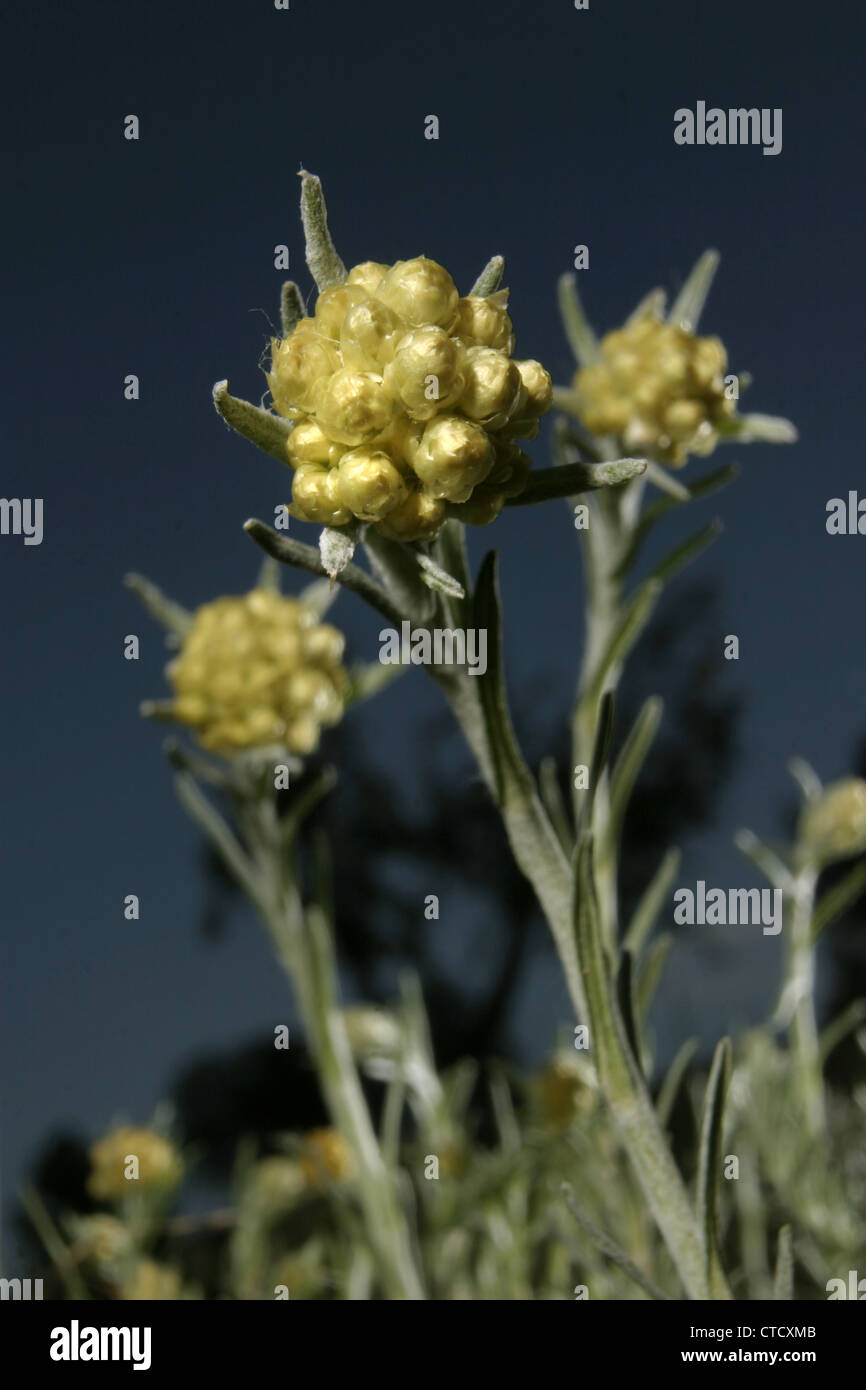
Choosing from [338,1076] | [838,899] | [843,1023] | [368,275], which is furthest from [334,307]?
[838,899]

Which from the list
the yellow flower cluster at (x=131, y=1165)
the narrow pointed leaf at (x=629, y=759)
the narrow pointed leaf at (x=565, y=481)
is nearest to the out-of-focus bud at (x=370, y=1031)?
the yellow flower cluster at (x=131, y=1165)

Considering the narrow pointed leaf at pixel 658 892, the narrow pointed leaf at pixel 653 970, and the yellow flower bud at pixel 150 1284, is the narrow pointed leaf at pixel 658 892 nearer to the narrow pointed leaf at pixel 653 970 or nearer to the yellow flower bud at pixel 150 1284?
the narrow pointed leaf at pixel 653 970

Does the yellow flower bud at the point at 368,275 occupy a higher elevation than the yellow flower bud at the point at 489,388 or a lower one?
higher

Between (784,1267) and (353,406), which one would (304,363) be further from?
(784,1267)

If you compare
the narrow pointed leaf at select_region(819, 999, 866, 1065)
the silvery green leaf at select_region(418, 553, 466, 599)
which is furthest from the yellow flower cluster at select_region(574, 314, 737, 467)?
the silvery green leaf at select_region(418, 553, 466, 599)

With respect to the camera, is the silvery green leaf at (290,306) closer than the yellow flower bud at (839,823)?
Yes

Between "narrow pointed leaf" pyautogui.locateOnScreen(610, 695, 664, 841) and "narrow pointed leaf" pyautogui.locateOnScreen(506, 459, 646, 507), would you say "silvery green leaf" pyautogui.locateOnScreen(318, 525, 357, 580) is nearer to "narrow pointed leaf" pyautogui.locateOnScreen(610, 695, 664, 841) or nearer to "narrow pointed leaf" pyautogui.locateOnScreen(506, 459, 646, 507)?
"narrow pointed leaf" pyautogui.locateOnScreen(506, 459, 646, 507)
